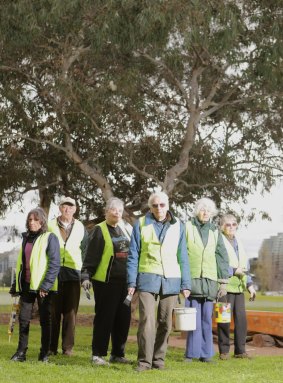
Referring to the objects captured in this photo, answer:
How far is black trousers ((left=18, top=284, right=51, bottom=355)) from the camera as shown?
878 centimetres

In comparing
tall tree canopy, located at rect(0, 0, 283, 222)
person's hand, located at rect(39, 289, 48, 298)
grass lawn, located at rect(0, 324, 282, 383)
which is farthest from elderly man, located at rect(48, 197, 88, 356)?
tall tree canopy, located at rect(0, 0, 283, 222)

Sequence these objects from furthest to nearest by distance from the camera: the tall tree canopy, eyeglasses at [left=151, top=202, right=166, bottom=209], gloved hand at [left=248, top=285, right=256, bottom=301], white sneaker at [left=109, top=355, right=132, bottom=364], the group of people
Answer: the tall tree canopy, gloved hand at [left=248, top=285, right=256, bottom=301], white sneaker at [left=109, top=355, right=132, bottom=364], eyeglasses at [left=151, top=202, right=166, bottom=209], the group of people

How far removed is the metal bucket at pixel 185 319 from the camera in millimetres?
8703

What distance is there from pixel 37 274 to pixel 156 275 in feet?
4.28

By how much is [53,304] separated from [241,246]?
8.61ft

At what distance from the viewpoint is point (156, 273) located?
27.9ft

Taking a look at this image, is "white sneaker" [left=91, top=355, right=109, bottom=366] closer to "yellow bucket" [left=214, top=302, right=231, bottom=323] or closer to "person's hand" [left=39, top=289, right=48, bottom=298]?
"person's hand" [left=39, top=289, right=48, bottom=298]

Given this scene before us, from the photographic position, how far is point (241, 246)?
35.0 ft

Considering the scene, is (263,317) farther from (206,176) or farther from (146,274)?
(206,176)

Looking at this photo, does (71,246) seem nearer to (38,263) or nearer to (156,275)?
(38,263)

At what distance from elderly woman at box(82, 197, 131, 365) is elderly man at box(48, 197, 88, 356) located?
729 millimetres

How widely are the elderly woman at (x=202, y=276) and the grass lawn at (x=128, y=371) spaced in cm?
22

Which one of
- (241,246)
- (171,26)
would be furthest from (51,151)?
(241,246)

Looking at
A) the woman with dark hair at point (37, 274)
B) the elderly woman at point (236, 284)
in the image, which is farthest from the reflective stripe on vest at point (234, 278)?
the woman with dark hair at point (37, 274)
